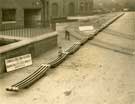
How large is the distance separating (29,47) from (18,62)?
5.14 feet

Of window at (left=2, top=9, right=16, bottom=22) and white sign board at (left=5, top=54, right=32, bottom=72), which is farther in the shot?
window at (left=2, top=9, right=16, bottom=22)

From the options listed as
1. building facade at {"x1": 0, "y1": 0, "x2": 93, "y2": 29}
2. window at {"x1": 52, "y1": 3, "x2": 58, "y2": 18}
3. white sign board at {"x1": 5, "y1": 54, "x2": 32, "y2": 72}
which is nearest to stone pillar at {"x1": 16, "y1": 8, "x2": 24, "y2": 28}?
building facade at {"x1": 0, "y1": 0, "x2": 93, "y2": 29}

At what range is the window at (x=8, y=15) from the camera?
22000mm

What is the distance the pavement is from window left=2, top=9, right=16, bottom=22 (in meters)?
8.43

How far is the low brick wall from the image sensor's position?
11812 millimetres

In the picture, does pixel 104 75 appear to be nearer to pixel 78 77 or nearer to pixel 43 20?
pixel 78 77

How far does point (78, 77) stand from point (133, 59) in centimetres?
507

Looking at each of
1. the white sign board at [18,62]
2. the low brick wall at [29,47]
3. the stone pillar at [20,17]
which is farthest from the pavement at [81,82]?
the stone pillar at [20,17]

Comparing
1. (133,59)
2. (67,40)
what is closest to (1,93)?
(133,59)

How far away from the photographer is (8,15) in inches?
899

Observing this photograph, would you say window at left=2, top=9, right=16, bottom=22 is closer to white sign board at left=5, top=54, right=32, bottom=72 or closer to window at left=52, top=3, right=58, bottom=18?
white sign board at left=5, top=54, right=32, bottom=72

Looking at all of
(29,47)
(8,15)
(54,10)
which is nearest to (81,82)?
(29,47)

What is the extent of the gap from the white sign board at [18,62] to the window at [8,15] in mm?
9868

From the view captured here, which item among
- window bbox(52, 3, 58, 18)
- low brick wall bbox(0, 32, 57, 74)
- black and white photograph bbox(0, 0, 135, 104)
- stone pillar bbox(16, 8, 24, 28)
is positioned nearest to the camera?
black and white photograph bbox(0, 0, 135, 104)
